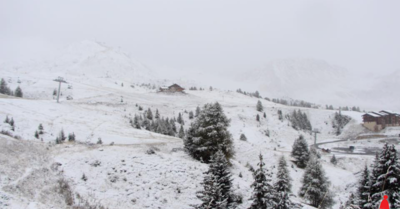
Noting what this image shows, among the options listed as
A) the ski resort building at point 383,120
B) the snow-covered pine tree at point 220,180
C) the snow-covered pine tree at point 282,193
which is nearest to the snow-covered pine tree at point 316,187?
the snow-covered pine tree at point 282,193

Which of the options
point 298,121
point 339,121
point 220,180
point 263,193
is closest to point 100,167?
point 220,180

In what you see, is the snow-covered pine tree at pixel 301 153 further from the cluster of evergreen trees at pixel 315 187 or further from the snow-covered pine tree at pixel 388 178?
the snow-covered pine tree at pixel 388 178

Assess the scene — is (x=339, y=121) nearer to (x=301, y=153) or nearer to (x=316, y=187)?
(x=301, y=153)

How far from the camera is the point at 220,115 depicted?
34.0 m

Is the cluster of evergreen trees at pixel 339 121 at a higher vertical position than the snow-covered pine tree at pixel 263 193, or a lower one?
higher

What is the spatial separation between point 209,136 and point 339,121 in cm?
11750

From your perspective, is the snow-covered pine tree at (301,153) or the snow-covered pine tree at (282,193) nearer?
the snow-covered pine tree at (282,193)

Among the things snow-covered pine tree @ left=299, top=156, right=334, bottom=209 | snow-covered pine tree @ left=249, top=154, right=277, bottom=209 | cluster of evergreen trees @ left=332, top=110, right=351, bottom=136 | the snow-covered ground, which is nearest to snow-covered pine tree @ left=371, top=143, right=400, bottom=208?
the snow-covered ground

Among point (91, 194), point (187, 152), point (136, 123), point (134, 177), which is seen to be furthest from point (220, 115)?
point (136, 123)

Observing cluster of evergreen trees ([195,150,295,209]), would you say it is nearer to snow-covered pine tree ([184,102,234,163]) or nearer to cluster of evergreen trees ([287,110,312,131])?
snow-covered pine tree ([184,102,234,163])

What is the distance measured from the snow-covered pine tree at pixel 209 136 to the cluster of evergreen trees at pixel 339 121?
106572 millimetres

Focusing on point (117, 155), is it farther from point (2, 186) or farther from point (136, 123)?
point (136, 123)

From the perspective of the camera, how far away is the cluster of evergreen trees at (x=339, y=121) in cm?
12396

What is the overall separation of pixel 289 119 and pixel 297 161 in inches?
2708
